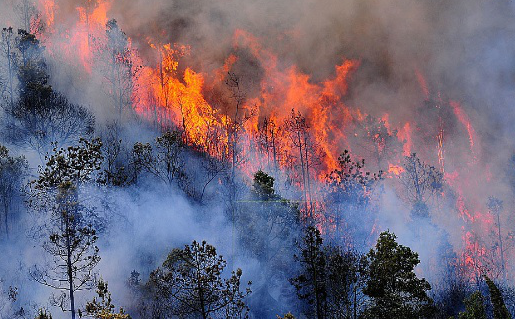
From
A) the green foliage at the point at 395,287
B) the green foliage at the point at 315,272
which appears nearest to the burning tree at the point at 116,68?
the green foliage at the point at 315,272

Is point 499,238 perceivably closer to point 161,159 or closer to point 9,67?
point 161,159

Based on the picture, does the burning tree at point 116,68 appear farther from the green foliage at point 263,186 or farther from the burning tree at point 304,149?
the green foliage at point 263,186

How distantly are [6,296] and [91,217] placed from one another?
8.84 metres

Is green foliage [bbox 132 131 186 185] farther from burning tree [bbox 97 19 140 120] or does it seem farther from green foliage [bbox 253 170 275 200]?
green foliage [bbox 253 170 275 200]

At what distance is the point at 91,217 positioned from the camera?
127ft

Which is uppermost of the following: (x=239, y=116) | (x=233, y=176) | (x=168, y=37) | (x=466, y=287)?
(x=168, y=37)

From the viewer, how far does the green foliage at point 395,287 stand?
77.7ft

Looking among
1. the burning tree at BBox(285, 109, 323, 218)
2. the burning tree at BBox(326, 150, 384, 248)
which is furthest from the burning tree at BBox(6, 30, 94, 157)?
the burning tree at BBox(326, 150, 384, 248)

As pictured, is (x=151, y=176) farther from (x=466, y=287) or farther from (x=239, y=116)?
(x=466, y=287)

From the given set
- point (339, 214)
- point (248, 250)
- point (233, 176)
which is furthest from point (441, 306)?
point (233, 176)

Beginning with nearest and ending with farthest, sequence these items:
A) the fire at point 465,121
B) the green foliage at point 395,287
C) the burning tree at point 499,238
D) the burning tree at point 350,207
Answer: the green foliage at point 395,287 < the burning tree at point 350,207 < the burning tree at point 499,238 < the fire at point 465,121

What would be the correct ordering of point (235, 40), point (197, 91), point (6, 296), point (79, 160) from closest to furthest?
point (79, 160), point (6, 296), point (197, 91), point (235, 40)

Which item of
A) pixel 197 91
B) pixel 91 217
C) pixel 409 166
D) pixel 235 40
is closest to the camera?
pixel 91 217

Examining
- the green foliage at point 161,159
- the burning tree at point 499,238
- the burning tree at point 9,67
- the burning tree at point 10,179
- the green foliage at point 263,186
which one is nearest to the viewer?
the green foliage at point 263,186
